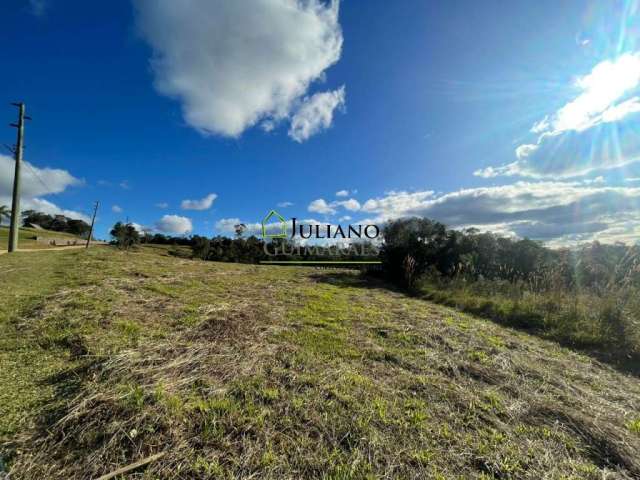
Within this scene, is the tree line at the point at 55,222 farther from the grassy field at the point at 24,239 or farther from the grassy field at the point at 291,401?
the grassy field at the point at 291,401

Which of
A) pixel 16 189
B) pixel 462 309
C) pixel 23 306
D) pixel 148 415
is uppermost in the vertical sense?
pixel 16 189

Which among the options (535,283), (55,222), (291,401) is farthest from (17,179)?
(55,222)

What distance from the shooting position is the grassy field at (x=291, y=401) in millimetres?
1335

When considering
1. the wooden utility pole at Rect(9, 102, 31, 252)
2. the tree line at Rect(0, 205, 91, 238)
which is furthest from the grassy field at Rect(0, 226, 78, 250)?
the tree line at Rect(0, 205, 91, 238)

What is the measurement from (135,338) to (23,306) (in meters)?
2.22

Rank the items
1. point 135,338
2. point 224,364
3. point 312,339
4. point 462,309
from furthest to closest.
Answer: point 462,309 < point 312,339 < point 135,338 < point 224,364

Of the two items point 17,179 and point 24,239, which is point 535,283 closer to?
point 17,179

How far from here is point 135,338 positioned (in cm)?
260

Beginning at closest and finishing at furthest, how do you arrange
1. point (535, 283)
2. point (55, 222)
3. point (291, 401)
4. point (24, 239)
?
point (291, 401)
point (535, 283)
point (24, 239)
point (55, 222)

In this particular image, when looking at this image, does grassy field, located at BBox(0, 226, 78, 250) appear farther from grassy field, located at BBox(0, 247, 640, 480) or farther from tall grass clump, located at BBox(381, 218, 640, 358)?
tall grass clump, located at BBox(381, 218, 640, 358)

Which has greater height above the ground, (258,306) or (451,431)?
(258,306)

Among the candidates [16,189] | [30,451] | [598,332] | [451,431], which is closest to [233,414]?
[30,451]

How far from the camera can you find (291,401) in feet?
5.86

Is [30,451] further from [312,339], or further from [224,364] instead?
[312,339]
